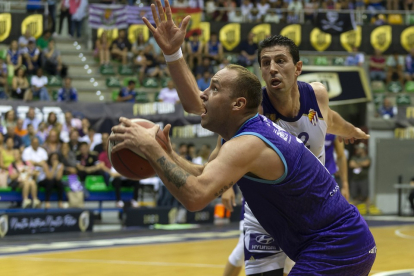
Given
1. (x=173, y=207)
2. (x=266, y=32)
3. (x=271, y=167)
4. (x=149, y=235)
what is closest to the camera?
(x=271, y=167)

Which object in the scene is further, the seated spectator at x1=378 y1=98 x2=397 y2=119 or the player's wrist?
the seated spectator at x1=378 y1=98 x2=397 y2=119

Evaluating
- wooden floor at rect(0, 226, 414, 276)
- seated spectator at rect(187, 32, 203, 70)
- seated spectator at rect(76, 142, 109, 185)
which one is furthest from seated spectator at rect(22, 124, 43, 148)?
seated spectator at rect(187, 32, 203, 70)

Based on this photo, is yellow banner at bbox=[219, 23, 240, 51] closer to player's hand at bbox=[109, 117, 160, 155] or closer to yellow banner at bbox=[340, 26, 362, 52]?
yellow banner at bbox=[340, 26, 362, 52]

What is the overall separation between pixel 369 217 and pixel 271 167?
15.2 m

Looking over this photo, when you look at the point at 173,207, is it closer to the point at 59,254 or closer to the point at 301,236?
the point at 59,254

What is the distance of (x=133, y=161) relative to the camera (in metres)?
3.58

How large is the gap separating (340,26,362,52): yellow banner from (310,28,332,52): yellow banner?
1.77 ft

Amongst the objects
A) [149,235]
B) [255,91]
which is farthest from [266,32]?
[255,91]

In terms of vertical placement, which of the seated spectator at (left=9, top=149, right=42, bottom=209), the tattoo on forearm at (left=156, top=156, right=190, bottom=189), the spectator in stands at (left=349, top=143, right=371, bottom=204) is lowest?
the spectator in stands at (left=349, top=143, right=371, bottom=204)

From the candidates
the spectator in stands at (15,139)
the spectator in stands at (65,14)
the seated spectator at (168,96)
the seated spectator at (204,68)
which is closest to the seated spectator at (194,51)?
the seated spectator at (204,68)

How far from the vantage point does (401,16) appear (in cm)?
2453

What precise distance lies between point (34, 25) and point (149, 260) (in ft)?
38.3

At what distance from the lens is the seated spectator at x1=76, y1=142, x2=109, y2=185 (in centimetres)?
1395

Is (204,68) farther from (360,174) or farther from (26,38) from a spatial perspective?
(360,174)
